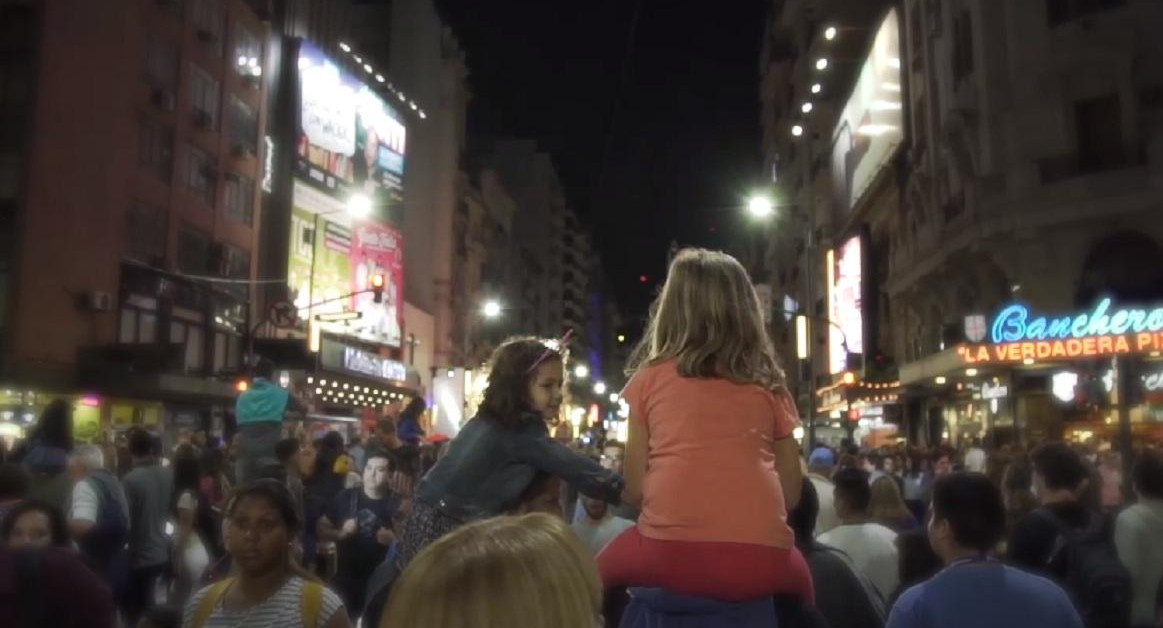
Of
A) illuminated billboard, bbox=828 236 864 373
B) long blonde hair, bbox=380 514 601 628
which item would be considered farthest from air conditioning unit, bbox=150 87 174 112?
long blonde hair, bbox=380 514 601 628

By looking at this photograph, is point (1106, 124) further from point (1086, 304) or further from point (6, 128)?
point (6, 128)

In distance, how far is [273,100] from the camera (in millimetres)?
46750

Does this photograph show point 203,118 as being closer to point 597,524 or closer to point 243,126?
point 243,126

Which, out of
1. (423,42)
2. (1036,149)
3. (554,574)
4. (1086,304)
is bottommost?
(554,574)

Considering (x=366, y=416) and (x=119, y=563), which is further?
(x=366, y=416)

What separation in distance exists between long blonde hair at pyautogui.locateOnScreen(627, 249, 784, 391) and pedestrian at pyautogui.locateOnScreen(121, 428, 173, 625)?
22.0ft

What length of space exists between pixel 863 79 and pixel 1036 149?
2117 cm

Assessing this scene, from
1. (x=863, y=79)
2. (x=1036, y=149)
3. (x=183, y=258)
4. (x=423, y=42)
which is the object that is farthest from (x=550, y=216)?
(x=1036, y=149)

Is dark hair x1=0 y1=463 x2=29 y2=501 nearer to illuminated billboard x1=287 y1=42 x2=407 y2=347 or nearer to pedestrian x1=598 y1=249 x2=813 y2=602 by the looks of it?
pedestrian x1=598 y1=249 x2=813 y2=602

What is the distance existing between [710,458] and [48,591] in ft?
7.22

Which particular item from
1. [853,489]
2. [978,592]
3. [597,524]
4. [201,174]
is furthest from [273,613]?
[201,174]

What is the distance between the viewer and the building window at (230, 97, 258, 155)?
132 ft

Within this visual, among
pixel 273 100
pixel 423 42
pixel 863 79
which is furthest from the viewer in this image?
pixel 423 42

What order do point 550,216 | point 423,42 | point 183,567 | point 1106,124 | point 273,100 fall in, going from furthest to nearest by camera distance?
point 550,216 < point 423,42 < point 273,100 < point 1106,124 < point 183,567
